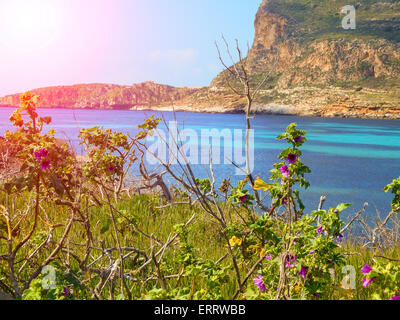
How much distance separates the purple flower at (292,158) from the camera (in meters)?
1.92

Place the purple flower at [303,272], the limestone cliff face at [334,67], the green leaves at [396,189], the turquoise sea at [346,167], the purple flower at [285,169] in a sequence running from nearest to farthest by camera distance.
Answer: the purple flower at [303,272]
the purple flower at [285,169]
the green leaves at [396,189]
the turquoise sea at [346,167]
the limestone cliff face at [334,67]

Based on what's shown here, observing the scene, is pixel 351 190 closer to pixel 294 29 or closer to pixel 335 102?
pixel 335 102

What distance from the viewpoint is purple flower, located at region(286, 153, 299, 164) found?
192cm

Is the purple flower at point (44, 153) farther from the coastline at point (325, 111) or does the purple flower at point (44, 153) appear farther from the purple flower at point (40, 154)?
the coastline at point (325, 111)

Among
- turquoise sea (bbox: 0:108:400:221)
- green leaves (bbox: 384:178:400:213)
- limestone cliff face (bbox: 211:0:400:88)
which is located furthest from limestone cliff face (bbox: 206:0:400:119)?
green leaves (bbox: 384:178:400:213)

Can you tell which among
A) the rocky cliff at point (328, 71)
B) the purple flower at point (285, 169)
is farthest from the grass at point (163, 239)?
the rocky cliff at point (328, 71)

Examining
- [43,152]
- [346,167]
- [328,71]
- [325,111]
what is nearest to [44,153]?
[43,152]

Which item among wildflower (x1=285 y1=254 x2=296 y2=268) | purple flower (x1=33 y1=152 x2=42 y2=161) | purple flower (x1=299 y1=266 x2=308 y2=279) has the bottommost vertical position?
purple flower (x1=299 y1=266 x2=308 y2=279)

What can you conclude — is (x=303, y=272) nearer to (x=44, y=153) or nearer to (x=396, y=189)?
(x=396, y=189)

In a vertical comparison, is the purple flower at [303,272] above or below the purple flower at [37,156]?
below

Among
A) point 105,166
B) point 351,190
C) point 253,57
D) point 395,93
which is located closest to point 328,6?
point 253,57

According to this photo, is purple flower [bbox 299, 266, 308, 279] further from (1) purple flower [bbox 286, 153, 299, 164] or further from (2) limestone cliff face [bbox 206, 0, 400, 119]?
(2) limestone cliff face [bbox 206, 0, 400, 119]

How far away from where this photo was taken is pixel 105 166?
13.5 feet

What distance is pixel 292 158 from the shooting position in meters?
1.92
